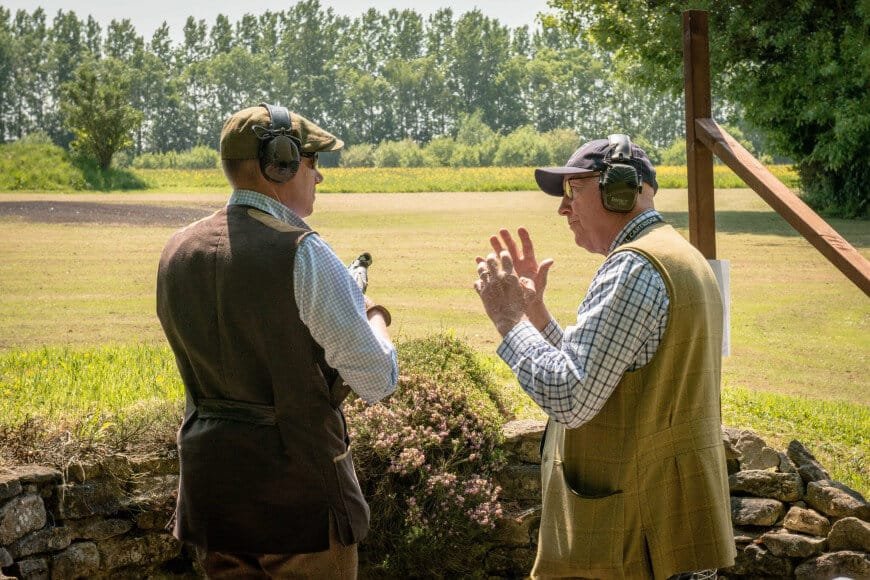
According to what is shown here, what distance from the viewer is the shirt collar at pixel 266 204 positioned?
2.22 meters

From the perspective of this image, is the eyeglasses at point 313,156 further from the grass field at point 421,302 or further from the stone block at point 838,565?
the stone block at point 838,565

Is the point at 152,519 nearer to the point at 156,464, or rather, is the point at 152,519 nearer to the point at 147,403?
the point at 156,464

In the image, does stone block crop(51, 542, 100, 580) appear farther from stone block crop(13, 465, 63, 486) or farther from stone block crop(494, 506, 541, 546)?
stone block crop(494, 506, 541, 546)

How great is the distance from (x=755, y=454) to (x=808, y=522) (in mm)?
377

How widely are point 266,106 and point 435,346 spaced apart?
106 inches

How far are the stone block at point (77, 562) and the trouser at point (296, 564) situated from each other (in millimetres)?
1937

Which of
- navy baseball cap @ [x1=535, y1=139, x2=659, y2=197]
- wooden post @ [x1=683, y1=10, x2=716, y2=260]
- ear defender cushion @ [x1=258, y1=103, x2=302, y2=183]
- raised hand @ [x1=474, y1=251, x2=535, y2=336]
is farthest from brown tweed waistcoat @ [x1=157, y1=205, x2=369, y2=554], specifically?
wooden post @ [x1=683, y1=10, x2=716, y2=260]

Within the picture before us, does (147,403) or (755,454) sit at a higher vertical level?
(147,403)

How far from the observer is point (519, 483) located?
4.50 m

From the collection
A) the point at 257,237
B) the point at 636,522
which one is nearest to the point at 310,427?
the point at 257,237

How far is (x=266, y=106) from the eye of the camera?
91.2 inches

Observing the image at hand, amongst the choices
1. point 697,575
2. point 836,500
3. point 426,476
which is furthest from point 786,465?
point 697,575

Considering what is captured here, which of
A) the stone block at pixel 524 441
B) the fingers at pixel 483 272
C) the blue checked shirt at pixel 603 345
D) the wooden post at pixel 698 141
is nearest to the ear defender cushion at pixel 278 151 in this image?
the fingers at pixel 483 272

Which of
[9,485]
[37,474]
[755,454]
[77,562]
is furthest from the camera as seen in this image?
[755,454]
